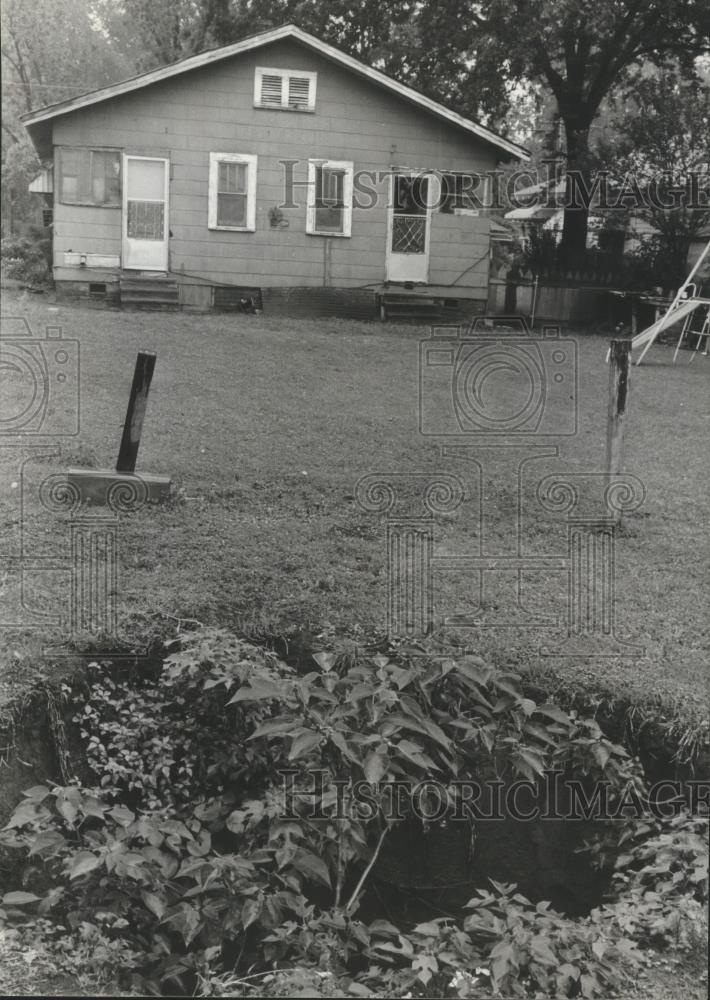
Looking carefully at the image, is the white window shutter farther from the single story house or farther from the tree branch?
the tree branch

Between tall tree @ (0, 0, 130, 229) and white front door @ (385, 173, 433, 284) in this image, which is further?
white front door @ (385, 173, 433, 284)

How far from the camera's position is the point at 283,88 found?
4207mm

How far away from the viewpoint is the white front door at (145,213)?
412cm

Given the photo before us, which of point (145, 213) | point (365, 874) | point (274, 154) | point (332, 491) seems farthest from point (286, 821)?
point (274, 154)

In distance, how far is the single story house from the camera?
13.5 feet

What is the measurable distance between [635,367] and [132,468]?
2.42 metres

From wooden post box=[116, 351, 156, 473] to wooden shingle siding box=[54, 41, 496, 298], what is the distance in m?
0.54

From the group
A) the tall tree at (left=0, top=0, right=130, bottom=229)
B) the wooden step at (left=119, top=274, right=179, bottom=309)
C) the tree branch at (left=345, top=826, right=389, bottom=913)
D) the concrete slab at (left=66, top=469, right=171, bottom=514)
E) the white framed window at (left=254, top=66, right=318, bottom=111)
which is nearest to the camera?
the tree branch at (left=345, top=826, right=389, bottom=913)

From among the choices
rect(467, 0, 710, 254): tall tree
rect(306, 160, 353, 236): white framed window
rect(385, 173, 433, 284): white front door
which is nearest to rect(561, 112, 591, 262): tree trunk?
rect(467, 0, 710, 254): tall tree

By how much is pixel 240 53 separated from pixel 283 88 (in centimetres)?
21

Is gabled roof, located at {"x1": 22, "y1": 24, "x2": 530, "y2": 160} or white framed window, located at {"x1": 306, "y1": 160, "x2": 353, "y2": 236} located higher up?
gabled roof, located at {"x1": 22, "y1": 24, "x2": 530, "y2": 160}

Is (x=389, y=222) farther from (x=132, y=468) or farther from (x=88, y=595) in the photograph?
(x=88, y=595)

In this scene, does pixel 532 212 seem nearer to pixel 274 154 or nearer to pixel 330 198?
pixel 330 198

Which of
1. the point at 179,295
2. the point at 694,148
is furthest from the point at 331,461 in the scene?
the point at 694,148
